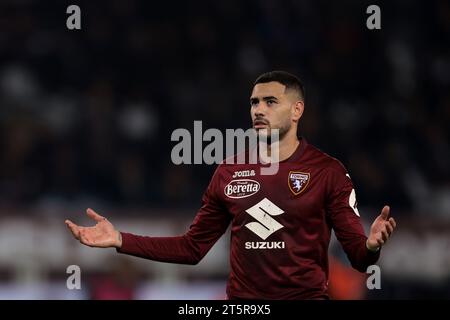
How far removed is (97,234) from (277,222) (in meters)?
1.01

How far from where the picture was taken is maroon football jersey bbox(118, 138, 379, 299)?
5.34 metres

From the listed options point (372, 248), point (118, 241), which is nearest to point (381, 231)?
point (372, 248)

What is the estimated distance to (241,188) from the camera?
18.4 feet

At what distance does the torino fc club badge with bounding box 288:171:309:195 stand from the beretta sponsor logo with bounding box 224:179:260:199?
0.19 metres

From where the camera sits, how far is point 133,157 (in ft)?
34.9

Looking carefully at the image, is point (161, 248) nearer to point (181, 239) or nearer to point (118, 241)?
point (181, 239)

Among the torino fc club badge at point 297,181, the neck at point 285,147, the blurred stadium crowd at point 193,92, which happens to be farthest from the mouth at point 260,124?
the blurred stadium crowd at point 193,92

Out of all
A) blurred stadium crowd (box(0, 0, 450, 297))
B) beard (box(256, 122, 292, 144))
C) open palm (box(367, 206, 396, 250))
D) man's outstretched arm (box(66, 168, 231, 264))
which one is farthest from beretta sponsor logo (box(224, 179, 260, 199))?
blurred stadium crowd (box(0, 0, 450, 297))

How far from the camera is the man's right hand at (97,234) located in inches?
213

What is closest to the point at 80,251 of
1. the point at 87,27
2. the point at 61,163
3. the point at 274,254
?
the point at 61,163

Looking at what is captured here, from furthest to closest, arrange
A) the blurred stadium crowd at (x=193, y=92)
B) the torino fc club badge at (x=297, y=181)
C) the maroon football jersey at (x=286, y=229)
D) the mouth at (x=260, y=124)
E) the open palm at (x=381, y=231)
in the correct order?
the blurred stadium crowd at (x=193, y=92) < the mouth at (x=260, y=124) < the torino fc club badge at (x=297, y=181) < the maroon football jersey at (x=286, y=229) < the open palm at (x=381, y=231)

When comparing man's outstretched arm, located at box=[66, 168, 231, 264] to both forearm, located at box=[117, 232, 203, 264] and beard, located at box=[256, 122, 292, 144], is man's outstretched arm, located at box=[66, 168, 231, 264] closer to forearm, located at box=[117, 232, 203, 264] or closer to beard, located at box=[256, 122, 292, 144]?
forearm, located at box=[117, 232, 203, 264]

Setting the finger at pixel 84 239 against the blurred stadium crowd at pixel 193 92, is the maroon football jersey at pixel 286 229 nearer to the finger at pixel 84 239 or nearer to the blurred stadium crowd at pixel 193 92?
the finger at pixel 84 239

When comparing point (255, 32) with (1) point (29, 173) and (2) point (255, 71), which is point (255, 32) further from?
(1) point (29, 173)
